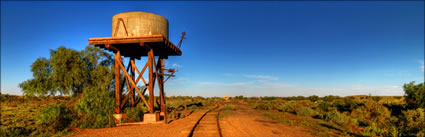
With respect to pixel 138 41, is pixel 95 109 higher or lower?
lower

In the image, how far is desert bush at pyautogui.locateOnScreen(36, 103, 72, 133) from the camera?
12438 millimetres

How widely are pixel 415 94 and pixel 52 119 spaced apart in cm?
2710

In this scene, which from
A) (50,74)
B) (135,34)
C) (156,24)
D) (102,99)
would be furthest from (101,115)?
(50,74)

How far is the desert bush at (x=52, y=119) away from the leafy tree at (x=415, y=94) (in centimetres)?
2584

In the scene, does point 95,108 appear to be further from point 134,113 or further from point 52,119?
point 134,113

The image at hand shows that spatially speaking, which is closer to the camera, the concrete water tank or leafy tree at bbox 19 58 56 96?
the concrete water tank

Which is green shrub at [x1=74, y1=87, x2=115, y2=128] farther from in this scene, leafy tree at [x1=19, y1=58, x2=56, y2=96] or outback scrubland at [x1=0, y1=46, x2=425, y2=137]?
leafy tree at [x1=19, y1=58, x2=56, y2=96]

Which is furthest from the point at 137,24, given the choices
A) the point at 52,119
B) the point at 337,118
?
the point at 337,118

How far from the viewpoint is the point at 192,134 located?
29.8 ft

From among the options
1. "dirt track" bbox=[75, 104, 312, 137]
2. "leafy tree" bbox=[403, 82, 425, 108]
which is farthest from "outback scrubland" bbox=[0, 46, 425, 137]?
"dirt track" bbox=[75, 104, 312, 137]

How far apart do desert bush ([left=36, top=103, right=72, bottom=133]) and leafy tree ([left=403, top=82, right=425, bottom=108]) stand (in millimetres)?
25837

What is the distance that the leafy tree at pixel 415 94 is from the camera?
17266 millimetres

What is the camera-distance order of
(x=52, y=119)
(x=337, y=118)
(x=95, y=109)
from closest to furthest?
(x=52, y=119) < (x=95, y=109) < (x=337, y=118)

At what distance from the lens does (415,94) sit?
17.9 metres
